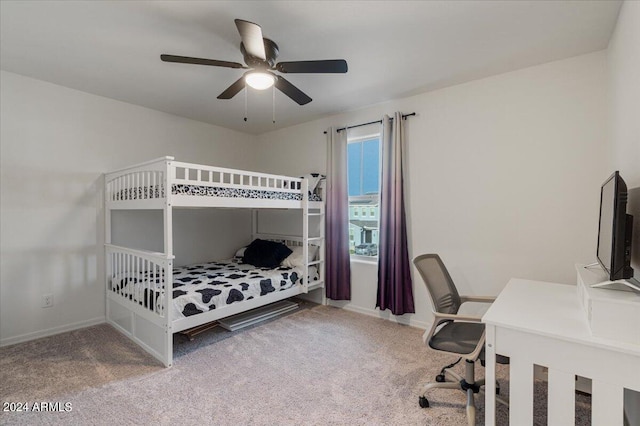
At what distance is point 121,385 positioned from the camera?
205 centimetres

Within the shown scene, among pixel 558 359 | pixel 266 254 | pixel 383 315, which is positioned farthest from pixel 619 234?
pixel 266 254

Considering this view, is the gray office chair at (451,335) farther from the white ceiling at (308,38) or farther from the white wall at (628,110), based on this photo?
the white ceiling at (308,38)

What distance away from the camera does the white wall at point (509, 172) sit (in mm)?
2309

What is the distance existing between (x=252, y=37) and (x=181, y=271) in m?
2.83

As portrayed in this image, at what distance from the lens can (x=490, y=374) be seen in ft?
4.43

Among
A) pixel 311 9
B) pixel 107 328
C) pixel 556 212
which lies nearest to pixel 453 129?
pixel 556 212

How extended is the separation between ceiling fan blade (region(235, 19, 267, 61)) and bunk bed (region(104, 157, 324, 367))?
111 centimetres

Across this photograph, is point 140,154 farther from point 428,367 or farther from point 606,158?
point 606,158

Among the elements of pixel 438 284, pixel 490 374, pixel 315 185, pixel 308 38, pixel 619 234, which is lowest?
pixel 490 374

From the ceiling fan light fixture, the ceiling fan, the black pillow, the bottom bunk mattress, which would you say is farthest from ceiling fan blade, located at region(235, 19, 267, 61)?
the black pillow

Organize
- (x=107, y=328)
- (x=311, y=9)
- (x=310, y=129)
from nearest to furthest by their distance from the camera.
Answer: (x=311, y=9)
(x=107, y=328)
(x=310, y=129)

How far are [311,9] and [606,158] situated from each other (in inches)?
96.8

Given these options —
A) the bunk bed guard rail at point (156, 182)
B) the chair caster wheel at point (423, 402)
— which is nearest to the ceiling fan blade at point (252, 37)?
the bunk bed guard rail at point (156, 182)

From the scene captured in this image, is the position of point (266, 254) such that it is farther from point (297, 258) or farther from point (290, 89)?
point (290, 89)
